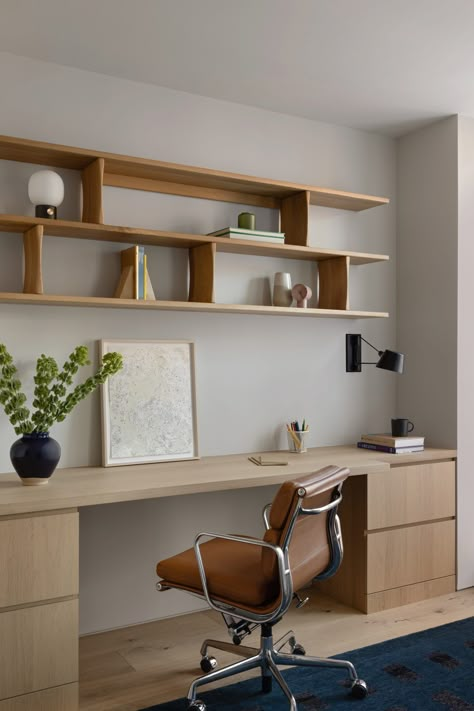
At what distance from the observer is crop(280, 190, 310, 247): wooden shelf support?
3.67 m

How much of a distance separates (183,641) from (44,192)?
210cm

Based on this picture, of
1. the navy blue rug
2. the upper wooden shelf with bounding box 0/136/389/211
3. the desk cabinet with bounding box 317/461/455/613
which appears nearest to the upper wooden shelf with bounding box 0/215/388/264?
the upper wooden shelf with bounding box 0/136/389/211

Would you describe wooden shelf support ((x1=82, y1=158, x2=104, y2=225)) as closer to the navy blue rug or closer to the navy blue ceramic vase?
the navy blue ceramic vase

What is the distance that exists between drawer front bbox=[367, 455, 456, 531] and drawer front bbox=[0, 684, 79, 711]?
1.63m

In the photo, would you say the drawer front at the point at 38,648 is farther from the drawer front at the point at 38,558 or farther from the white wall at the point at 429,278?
the white wall at the point at 429,278

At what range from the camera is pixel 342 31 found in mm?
2934

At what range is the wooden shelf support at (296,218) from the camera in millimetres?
3670

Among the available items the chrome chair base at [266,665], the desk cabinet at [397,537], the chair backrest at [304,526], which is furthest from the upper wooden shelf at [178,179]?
the chrome chair base at [266,665]

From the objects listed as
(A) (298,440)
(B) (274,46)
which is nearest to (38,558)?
(A) (298,440)

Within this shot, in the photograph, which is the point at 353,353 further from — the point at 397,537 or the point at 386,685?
the point at 386,685

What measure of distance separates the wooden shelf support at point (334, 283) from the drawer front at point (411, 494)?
3.12ft

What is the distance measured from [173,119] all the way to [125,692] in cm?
264

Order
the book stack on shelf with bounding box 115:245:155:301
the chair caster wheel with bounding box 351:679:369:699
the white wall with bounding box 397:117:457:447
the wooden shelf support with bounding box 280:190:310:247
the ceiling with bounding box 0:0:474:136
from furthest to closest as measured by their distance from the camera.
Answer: the white wall with bounding box 397:117:457:447
the wooden shelf support with bounding box 280:190:310:247
the book stack on shelf with bounding box 115:245:155:301
the ceiling with bounding box 0:0:474:136
the chair caster wheel with bounding box 351:679:369:699

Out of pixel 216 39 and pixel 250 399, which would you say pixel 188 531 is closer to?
pixel 250 399
